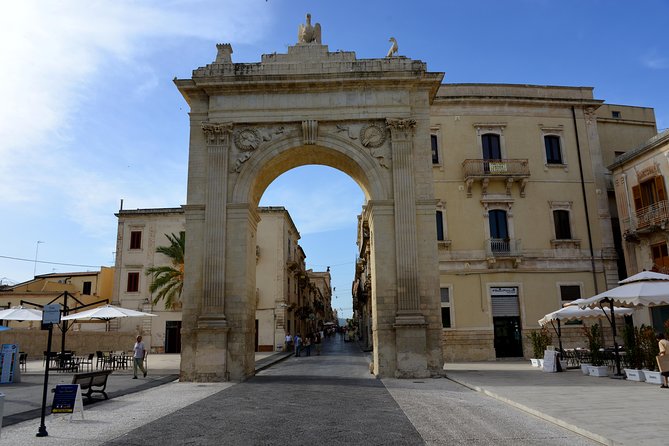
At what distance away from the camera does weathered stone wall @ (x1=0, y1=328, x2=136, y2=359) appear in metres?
30.8

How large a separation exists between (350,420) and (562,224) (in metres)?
21.1

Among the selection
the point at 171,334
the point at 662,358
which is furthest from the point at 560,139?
the point at 171,334

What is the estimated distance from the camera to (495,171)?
2595 centimetres

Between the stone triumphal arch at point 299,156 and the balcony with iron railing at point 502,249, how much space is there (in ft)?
30.4

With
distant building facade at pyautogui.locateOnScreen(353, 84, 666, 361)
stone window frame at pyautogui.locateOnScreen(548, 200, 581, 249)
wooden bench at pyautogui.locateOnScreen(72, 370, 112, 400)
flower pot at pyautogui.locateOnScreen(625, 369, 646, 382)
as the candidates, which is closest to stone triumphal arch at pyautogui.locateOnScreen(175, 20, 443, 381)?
wooden bench at pyautogui.locateOnScreen(72, 370, 112, 400)

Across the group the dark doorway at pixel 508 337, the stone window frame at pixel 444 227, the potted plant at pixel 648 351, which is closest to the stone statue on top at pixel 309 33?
the stone window frame at pixel 444 227

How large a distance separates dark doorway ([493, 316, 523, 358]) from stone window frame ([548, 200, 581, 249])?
14.6 feet

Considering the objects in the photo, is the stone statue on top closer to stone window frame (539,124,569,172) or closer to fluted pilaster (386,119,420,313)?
fluted pilaster (386,119,420,313)

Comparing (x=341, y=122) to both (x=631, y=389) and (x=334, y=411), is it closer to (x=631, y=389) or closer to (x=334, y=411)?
(x=334, y=411)

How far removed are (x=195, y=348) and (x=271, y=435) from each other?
909cm

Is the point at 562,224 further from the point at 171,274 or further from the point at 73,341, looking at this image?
the point at 73,341

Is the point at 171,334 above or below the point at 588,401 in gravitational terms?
above

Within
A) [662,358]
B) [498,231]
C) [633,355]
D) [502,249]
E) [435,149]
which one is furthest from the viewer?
[435,149]

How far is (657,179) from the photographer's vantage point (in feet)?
79.0
